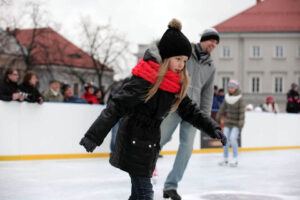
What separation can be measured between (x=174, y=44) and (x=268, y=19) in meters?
49.7

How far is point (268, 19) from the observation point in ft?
168

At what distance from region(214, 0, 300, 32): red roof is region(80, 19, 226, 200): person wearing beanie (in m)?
47.8

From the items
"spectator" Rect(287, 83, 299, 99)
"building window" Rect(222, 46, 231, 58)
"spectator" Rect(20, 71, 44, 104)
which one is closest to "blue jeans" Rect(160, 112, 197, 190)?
"spectator" Rect(20, 71, 44, 104)

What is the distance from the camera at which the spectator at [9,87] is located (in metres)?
9.28

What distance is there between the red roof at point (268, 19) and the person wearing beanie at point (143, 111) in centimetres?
4780

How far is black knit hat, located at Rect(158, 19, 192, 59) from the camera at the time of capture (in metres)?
3.39

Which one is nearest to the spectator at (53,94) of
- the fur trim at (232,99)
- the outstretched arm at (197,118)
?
the fur trim at (232,99)

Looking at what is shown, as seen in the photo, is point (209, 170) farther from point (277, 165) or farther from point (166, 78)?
point (166, 78)

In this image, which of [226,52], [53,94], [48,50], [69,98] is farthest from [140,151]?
[226,52]

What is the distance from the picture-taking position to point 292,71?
49.9 meters

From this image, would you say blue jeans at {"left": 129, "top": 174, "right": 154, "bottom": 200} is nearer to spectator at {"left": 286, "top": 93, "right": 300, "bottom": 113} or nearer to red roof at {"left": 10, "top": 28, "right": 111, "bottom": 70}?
spectator at {"left": 286, "top": 93, "right": 300, "bottom": 113}

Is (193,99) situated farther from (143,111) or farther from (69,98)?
(69,98)

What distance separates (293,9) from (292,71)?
6.86m

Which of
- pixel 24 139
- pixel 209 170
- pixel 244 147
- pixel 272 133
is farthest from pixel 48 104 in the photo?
pixel 272 133
